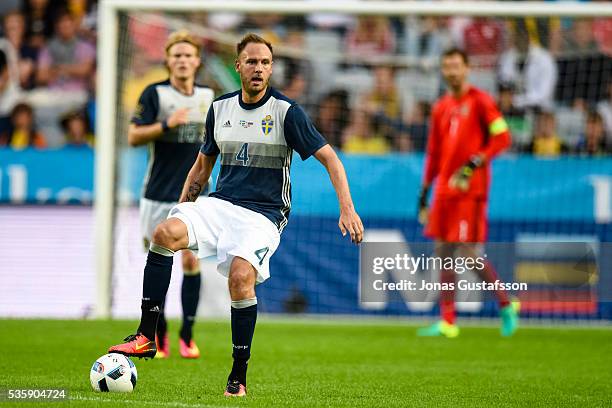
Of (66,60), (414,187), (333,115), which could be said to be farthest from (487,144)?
(66,60)

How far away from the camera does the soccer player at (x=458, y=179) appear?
11367 millimetres

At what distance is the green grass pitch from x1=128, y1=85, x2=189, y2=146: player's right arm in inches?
69.7

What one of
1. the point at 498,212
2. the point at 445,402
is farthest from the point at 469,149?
the point at 445,402

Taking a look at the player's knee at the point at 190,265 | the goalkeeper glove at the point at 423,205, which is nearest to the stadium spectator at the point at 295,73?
the goalkeeper glove at the point at 423,205

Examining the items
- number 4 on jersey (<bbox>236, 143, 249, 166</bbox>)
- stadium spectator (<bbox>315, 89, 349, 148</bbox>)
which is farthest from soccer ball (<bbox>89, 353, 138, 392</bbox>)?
stadium spectator (<bbox>315, 89, 349, 148</bbox>)

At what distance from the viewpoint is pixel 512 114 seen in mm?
→ 14281

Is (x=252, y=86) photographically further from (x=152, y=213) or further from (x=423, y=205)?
(x=423, y=205)

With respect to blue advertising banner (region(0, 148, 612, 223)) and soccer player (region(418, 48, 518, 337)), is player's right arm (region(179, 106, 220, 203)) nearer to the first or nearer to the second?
soccer player (region(418, 48, 518, 337))

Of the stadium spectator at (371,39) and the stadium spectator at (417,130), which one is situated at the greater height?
the stadium spectator at (371,39)

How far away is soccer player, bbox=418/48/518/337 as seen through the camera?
1137cm

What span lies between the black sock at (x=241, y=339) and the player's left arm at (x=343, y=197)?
0.74 m

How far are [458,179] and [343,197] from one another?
523cm

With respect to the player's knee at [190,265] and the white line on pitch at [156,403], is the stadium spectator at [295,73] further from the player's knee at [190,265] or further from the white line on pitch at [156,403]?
the white line on pitch at [156,403]

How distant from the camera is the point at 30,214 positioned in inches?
528
